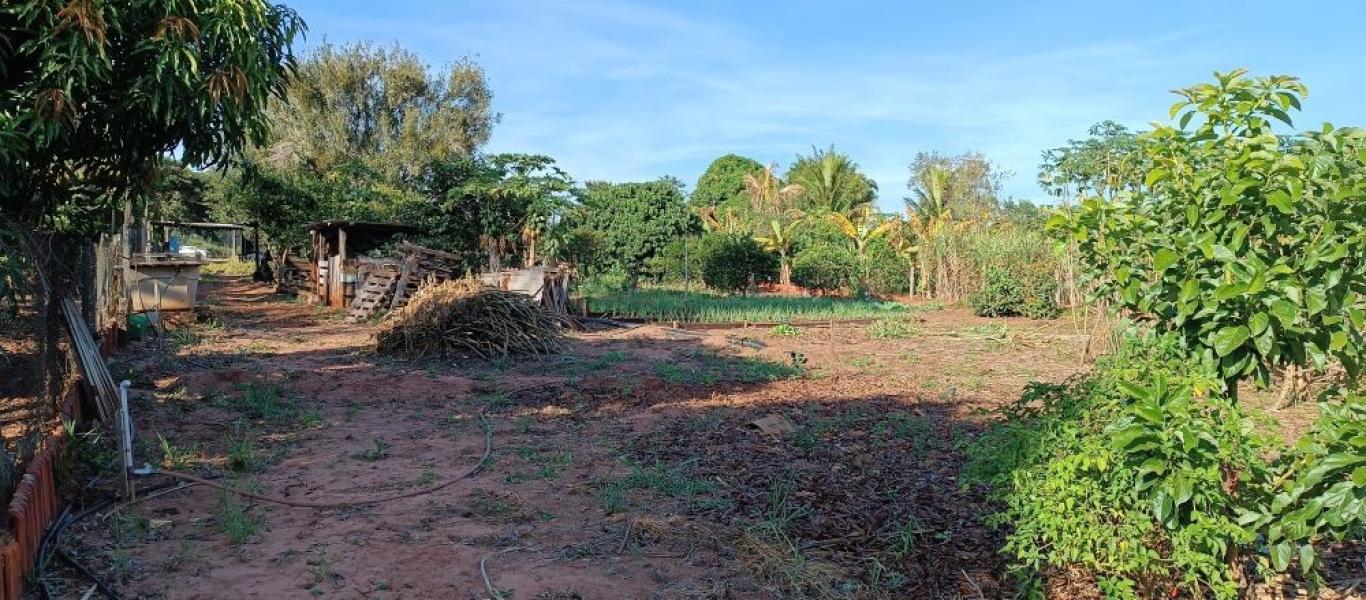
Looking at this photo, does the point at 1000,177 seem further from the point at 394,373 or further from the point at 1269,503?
the point at 1269,503

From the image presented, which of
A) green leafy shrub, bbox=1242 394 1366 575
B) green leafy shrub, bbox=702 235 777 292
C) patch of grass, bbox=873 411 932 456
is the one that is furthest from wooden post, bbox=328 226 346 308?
green leafy shrub, bbox=1242 394 1366 575

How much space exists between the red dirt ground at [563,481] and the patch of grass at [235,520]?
0.03m

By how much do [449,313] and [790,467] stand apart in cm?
781

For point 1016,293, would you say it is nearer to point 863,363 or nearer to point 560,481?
point 863,363

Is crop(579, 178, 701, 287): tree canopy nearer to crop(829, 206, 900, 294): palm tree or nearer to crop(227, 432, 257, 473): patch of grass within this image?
crop(829, 206, 900, 294): palm tree

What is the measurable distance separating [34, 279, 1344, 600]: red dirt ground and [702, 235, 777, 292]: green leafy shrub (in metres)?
14.6

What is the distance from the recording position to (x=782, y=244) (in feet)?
96.6

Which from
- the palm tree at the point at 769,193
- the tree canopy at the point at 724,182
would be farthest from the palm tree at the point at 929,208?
the tree canopy at the point at 724,182

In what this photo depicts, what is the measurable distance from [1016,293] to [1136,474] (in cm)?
1914

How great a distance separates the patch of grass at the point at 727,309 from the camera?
19453 millimetres

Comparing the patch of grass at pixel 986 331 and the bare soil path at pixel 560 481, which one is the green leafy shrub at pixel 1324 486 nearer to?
the bare soil path at pixel 560 481

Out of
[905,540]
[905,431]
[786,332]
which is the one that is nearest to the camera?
[905,540]

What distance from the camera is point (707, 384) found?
10141 millimetres

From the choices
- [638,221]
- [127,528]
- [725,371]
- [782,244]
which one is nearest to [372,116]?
[638,221]
